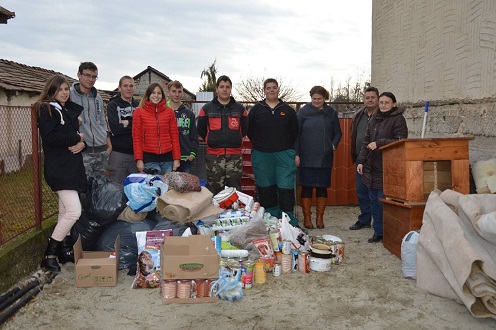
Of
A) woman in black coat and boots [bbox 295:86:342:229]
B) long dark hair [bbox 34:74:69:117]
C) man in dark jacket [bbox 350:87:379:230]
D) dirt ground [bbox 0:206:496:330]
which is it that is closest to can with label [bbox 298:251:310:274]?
dirt ground [bbox 0:206:496:330]

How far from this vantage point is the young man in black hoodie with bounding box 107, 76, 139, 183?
5273 millimetres

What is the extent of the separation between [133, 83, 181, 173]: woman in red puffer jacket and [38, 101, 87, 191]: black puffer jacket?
930mm

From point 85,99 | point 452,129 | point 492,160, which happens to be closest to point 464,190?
point 492,160

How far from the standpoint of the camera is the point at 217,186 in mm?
5781

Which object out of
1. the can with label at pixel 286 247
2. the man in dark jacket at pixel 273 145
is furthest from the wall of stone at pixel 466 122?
the can with label at pixel 286 247

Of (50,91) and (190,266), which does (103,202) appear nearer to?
(50,91)

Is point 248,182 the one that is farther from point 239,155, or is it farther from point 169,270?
point 169,270

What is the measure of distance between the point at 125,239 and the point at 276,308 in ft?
5.94

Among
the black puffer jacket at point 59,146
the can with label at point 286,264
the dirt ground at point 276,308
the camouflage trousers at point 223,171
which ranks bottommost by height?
the dirt ground at point 276,308

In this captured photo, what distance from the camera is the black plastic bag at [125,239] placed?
449 centimetres

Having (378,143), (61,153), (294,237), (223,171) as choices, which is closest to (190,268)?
(294,237)

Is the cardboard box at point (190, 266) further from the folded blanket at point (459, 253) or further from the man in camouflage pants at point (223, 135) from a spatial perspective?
the man in camouflage pants at point (223, 135)

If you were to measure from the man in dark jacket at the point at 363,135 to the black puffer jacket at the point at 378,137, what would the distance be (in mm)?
362

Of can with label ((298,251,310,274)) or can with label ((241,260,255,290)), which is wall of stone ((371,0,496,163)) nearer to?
can with label ((298,251,310,274))
